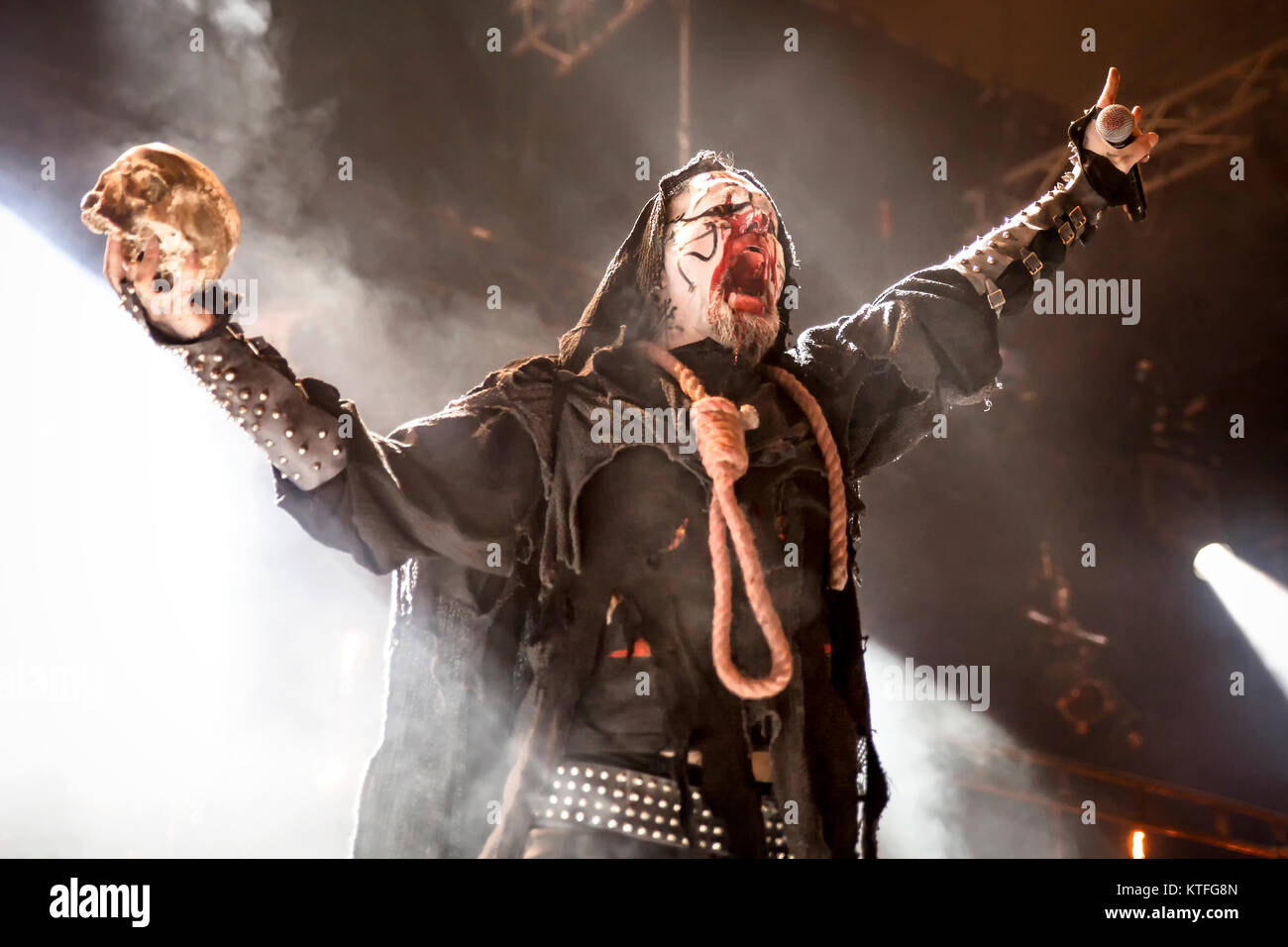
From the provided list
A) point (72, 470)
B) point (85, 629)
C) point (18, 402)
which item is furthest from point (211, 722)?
point (18, 402)

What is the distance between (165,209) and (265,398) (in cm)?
42

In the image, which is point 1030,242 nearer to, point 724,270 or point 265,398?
point 724,270

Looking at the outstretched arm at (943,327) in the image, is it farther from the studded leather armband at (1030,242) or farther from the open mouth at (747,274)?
the open mouth at (747,274)

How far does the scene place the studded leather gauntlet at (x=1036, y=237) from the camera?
8.99 ft

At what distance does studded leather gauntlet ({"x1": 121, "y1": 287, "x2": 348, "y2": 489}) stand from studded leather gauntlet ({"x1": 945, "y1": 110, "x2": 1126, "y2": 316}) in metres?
1.79

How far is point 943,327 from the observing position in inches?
103

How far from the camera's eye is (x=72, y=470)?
5.09 metres

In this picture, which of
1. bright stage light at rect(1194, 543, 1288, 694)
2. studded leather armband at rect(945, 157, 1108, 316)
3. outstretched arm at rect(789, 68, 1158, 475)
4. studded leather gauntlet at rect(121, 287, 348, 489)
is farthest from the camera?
bright stage light at rect(1194, 543, 1288, 694)

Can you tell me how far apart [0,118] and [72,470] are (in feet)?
5.70

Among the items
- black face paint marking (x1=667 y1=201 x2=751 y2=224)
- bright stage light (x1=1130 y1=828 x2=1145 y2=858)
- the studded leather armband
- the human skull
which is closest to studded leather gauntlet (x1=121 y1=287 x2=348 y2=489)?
the human skull

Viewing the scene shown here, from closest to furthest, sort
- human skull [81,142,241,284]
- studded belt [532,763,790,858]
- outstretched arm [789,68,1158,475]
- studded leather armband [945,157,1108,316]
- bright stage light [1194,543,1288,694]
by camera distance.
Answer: human skull [81,142,241,284]
studded belt [532,763,790,858]
outstretched arm [789,68,1158,475]
studded leather armband [945,157,1108,316]
bright stage light [1194,543,1288,694]

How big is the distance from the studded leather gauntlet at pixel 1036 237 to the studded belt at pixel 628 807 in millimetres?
1587

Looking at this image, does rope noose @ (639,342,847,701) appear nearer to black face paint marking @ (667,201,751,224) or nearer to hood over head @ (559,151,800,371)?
hood over head @ (559,151,800,371)

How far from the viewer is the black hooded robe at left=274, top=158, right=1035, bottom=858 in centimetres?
223
